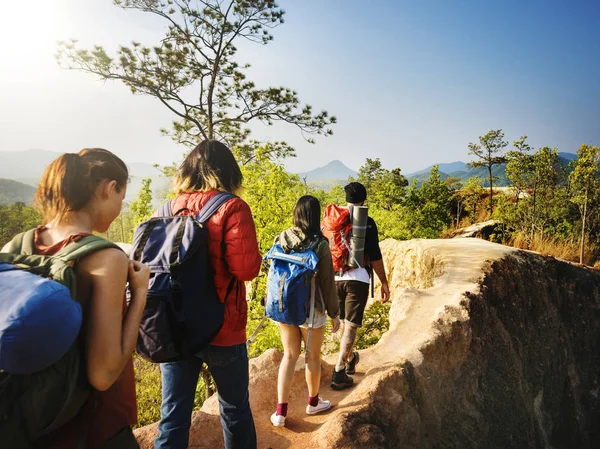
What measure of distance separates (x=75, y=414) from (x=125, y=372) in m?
0.30

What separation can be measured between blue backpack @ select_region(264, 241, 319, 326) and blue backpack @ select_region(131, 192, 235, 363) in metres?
1.06

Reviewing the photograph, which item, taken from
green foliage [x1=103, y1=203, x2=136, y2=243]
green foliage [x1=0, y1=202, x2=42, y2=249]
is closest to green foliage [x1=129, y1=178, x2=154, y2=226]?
green foliage [x1=103, y1=203, x2=136, y2=243]

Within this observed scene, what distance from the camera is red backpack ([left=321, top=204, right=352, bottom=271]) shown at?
428cm

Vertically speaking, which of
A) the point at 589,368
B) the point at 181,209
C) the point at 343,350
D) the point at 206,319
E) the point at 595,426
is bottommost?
the point at 595,426

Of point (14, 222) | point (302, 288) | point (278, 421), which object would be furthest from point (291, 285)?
point (14, 222)

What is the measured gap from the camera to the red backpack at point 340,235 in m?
4.28

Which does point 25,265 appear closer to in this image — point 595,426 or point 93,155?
point 93,155

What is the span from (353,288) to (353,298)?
12 cm

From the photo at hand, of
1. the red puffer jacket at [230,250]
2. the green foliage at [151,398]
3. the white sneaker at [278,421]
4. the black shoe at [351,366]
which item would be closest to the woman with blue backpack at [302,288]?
the white sneaker at [278,421]

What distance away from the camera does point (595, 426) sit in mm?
10102

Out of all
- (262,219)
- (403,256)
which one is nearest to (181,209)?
(262,219)

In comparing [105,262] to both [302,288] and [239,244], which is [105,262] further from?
[302,288]

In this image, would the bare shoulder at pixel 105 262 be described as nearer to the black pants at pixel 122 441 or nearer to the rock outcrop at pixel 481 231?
the black pants at pixel 122 441

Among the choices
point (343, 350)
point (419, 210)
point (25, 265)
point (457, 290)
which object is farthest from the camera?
point (419, 210)
